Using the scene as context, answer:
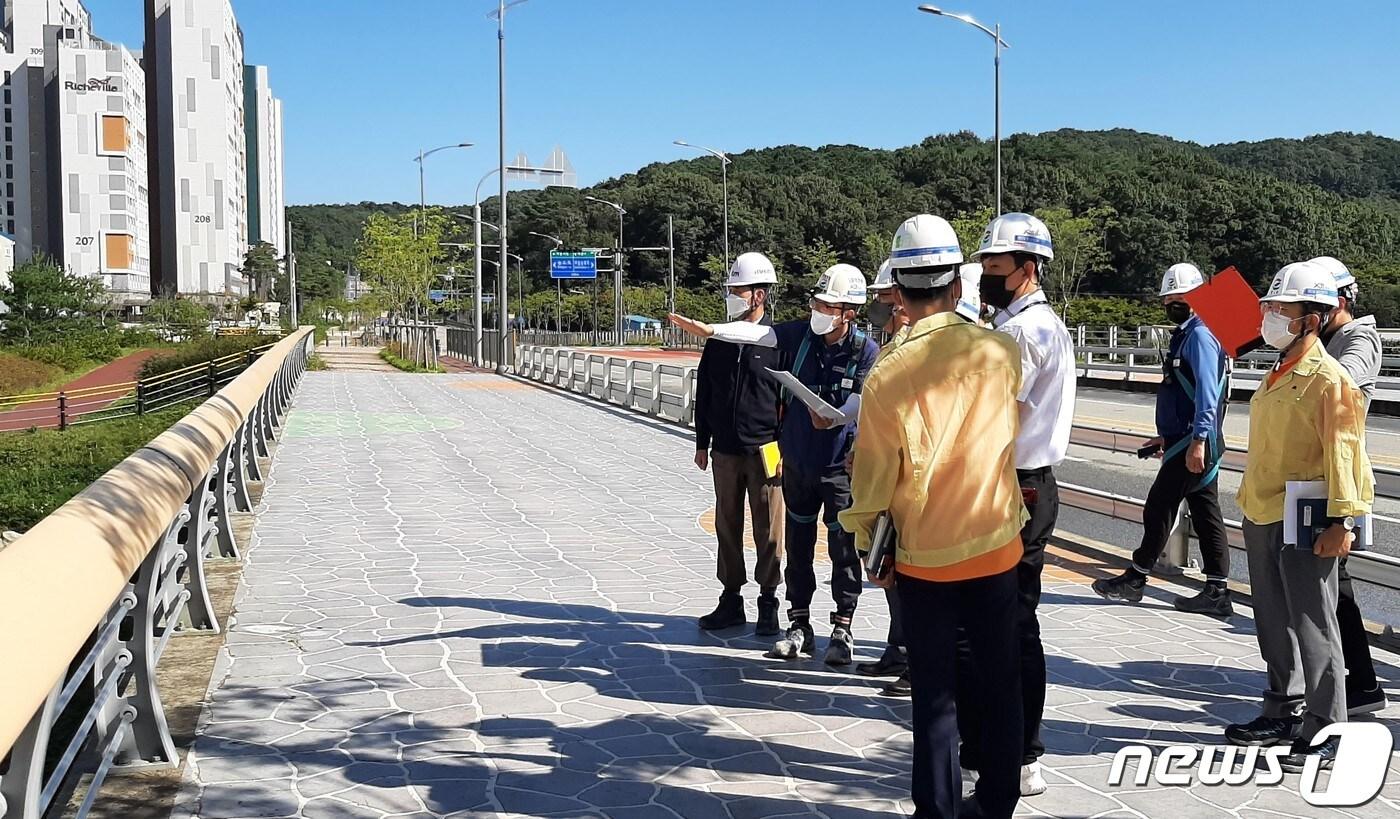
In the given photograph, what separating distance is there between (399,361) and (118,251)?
6719 cm

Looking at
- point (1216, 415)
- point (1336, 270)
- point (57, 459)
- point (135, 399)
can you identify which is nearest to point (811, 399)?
point (1336, 270)

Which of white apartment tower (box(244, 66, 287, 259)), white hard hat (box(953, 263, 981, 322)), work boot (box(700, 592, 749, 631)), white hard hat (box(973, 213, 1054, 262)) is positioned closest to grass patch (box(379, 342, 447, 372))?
work boot (box(700, 592, 749, 631))

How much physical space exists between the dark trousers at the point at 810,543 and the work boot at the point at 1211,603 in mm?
2274

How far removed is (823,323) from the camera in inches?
233

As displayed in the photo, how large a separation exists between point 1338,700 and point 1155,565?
354 cm

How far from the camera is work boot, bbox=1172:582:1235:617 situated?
7344mm

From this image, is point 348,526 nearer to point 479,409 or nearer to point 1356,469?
point 1356,469

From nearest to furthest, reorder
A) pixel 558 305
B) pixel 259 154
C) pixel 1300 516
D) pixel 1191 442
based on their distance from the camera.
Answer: pixel 1300 516 < pixel 1191 442 < pixel 558 305 < pixel 259 154

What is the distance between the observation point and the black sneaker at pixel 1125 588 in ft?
25.3

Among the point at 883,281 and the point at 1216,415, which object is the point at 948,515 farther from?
the point at 1216,415

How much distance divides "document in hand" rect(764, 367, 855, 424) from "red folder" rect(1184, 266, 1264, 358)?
196 cm

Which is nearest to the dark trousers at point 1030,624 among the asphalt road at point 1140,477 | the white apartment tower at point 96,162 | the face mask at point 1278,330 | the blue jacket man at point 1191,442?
the face mask at point 1278,330

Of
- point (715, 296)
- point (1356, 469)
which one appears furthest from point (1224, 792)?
point (715, 296)

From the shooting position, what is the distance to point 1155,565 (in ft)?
27.3
